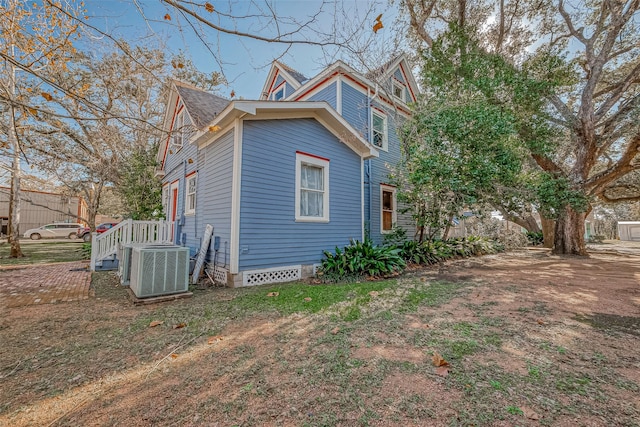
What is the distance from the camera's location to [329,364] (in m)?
2.40

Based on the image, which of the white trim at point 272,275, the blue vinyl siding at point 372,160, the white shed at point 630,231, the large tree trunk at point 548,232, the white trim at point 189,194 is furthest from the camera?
the white shed at point 630,231

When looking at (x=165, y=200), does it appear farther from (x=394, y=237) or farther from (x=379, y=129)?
(x=394, y=237)

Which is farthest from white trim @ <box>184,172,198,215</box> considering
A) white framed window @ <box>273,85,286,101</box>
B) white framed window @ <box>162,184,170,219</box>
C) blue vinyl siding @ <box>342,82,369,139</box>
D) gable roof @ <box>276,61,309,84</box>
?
gable roof @ <box>276,61,309,84</box>

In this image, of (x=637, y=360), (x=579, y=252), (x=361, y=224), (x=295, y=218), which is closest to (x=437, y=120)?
(x=361, y=224)

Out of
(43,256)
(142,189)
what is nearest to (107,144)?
(142,189)

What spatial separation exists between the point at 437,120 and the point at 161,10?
736 centimetres

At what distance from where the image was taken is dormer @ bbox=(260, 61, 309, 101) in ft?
35.6

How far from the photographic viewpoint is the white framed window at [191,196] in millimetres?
8297

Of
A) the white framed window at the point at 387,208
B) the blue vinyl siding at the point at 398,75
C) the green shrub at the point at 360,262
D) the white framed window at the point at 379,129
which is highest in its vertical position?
the blue vinyl siding at the point at 398,75

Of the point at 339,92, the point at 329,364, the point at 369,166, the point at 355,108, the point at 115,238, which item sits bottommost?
the point at 329,364

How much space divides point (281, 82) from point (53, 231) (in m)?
24.2

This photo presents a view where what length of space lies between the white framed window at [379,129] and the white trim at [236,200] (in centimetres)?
596

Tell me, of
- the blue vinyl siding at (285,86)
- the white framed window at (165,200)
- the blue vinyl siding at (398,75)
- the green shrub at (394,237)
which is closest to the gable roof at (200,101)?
the blue vinyl siding at (285,86)

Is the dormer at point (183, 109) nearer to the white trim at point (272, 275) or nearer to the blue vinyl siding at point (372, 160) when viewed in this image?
the blue vinyl siding at point (372, 160)
